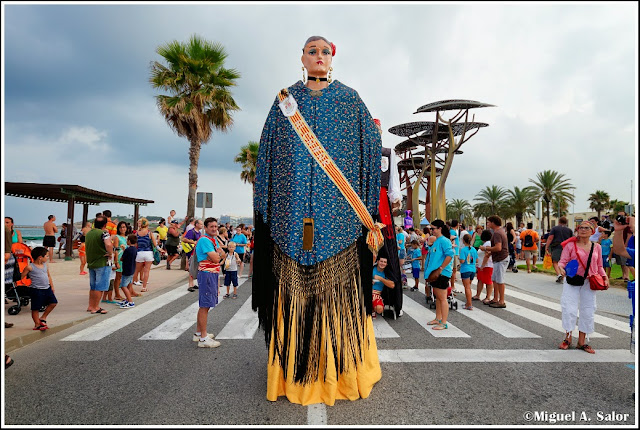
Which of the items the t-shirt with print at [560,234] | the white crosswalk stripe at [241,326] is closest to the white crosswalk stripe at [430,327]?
the white crosswalk stripe at [241,326]

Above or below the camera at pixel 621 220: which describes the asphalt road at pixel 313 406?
below

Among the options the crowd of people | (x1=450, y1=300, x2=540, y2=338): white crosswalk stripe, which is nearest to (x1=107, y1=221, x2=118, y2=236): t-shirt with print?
the crowd of people

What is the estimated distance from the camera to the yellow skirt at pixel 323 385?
2.94 metres

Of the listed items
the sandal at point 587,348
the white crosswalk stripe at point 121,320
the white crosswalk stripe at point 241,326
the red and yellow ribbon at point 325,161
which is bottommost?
the white crosswalk stripe at point 121,320

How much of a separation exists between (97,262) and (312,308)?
208 inches

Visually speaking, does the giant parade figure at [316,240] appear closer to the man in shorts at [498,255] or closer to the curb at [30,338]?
the curb at [30,338]

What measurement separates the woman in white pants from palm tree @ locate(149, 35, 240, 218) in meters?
13.6

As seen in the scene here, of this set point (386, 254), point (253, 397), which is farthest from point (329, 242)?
point (386, 254)

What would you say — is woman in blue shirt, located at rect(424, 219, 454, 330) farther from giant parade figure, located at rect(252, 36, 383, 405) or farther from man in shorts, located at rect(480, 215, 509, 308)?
giant parade figure, located at rect(252, 36, 383, 405)

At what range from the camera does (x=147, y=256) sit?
8898mm

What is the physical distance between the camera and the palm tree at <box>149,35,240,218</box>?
14648mm

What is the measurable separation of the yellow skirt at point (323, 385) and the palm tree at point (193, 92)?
1324cm

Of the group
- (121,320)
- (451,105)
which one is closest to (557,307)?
(121,320)

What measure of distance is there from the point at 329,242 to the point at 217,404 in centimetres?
163
